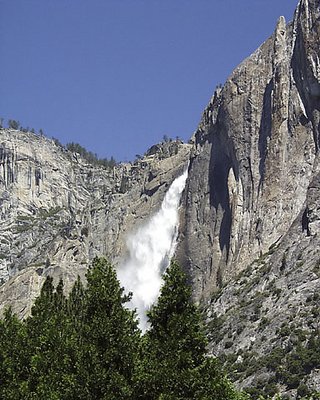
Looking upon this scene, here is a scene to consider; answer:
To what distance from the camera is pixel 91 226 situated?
15350 centimetres

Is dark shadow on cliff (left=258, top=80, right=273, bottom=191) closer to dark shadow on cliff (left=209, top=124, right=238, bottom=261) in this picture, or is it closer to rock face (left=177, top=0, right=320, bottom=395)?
rock face (left=177, top=0, right=320, bottom=395)

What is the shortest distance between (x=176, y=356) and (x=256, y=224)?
7475cm

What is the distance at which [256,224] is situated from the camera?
102 metres

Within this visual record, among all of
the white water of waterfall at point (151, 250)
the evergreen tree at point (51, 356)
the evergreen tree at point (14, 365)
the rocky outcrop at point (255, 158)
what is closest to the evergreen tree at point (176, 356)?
the evergreen tree at point (51, 356)

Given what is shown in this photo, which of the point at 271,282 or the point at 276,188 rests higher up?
the point at 276,188

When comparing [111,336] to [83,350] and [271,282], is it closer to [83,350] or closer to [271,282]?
[83,350]

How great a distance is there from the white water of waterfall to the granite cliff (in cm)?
336

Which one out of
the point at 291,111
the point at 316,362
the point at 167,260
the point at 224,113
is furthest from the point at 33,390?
the point at 167,260

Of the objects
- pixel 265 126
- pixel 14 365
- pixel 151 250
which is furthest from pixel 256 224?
pixel 14 365

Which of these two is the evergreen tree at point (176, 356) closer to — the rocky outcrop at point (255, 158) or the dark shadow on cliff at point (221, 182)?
the rocky outcrop at point (255, 158)

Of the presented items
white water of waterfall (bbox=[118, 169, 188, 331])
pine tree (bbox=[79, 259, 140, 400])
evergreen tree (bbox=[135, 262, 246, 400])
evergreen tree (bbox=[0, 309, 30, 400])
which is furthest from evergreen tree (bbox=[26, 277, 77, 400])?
white water of waterfall (bbox=[118, 169, 188, 331])

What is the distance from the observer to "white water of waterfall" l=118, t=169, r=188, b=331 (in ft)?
437

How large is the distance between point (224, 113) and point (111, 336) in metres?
90.1

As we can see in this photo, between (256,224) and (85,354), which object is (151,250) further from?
(85,354)
